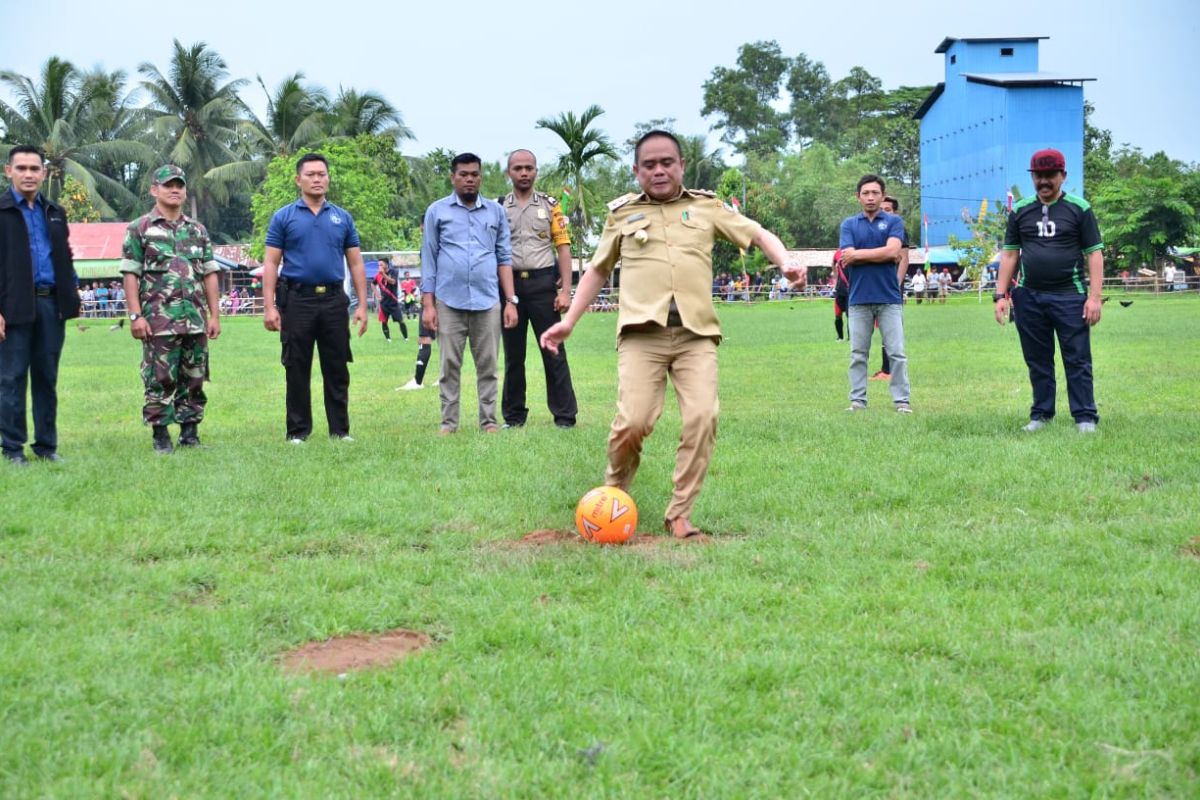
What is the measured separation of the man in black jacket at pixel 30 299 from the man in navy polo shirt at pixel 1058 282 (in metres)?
7.35

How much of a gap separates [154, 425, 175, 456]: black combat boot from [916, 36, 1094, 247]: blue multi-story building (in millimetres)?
58849

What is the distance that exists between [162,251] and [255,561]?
4.27 metres

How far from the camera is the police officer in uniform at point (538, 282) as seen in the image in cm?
1080

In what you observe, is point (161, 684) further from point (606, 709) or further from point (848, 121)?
point (848, 121)

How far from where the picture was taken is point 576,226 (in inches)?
1944

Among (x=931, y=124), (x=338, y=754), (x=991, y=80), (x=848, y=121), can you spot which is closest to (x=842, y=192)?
(x=931, y=124)

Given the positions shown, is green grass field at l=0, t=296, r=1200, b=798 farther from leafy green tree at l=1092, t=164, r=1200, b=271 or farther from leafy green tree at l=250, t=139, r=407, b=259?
leafy green tree at l=1092, t=164, r=1200, b=271

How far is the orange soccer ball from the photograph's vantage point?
635 cm

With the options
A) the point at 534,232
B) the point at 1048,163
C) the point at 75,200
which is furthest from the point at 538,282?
the point at 75,200

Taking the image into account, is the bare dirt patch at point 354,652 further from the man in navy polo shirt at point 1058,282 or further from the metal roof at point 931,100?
the metal roof at point 931,100

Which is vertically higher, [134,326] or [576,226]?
[576,226]

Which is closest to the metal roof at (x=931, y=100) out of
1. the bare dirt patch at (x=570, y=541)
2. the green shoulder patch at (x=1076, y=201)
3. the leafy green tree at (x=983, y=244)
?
the leafy green tree at (x=983, y=244)

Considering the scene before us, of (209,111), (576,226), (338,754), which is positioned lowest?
(338,754)

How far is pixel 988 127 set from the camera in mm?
71312
